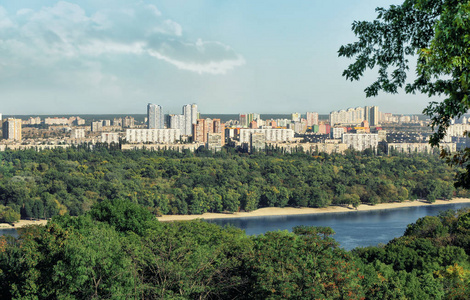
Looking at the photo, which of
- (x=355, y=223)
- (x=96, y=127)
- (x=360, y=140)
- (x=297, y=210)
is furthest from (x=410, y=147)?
(x=96, y=127)

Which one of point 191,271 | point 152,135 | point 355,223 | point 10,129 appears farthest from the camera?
point 10,129

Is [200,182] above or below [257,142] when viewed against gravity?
below

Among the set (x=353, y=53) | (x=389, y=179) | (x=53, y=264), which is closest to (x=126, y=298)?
(x=53, y=264)

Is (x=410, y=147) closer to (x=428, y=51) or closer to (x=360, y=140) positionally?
(x=360, y=140)

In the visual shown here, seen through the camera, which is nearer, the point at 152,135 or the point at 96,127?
the point at 152,135

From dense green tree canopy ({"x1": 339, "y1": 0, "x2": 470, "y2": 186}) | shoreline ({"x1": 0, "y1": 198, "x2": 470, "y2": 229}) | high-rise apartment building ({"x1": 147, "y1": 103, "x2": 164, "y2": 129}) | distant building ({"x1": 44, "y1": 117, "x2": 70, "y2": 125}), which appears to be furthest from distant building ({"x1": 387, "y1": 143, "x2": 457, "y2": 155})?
distant building ({"x1": 44, "y1": 117, "x2": 70, "y2": 125})

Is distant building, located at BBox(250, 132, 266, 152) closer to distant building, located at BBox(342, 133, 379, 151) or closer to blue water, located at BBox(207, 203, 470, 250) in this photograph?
distant building, located at BBox(342, 133, 379, 151)
